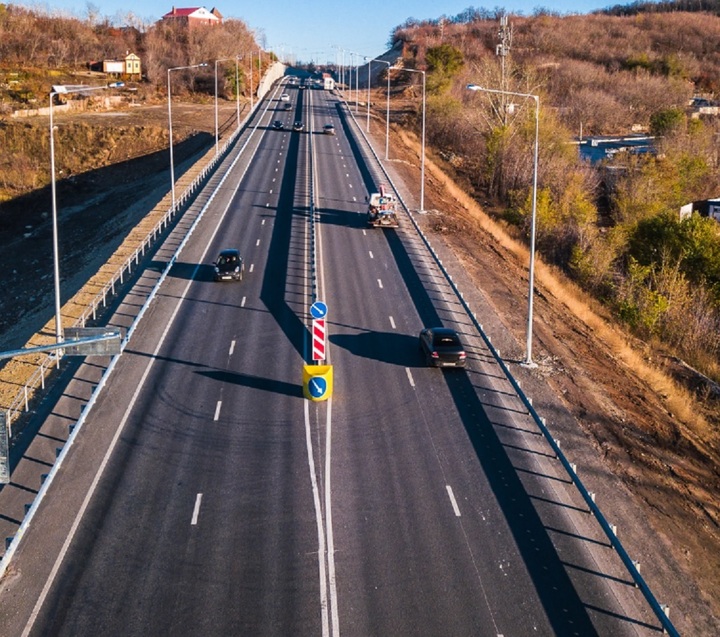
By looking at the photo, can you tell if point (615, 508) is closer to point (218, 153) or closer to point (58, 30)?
point (218, 153)

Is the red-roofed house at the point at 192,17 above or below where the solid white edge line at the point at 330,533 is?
above

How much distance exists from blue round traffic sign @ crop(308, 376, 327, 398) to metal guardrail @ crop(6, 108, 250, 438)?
343 inches

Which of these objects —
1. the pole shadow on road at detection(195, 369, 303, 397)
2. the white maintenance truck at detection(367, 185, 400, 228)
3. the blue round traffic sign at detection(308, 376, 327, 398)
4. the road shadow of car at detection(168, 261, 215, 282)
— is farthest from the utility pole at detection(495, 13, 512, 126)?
the blue round traffic sign at detection(308, 376, 327, 398)

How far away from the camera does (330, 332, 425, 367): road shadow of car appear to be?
28734 millimetres

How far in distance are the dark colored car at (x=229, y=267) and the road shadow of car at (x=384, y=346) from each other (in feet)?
26.7

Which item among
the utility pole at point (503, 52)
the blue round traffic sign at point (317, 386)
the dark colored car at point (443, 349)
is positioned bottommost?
the blue round traffic sign at point (317, 386)

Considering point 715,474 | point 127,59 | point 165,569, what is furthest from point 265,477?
point 127,59

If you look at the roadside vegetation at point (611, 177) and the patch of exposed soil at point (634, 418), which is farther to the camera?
the roadside vegetation at point (611, 177)

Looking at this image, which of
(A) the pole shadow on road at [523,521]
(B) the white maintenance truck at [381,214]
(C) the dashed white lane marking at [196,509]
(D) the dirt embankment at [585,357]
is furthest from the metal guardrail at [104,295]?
(B) the white maintenance truck at [381,214]

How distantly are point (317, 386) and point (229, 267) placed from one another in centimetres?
1383

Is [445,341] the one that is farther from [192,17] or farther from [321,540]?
[192,17]

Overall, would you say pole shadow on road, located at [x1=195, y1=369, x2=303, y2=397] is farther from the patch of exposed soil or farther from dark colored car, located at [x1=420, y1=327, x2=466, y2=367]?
the patch of exposed soil

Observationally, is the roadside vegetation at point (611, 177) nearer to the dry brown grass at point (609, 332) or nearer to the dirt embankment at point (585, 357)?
the dry brown grass at point (609, 332)

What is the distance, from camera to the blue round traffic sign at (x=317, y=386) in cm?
2478
